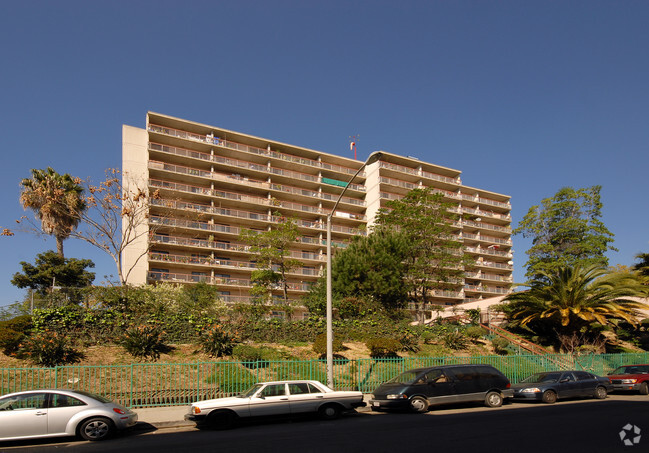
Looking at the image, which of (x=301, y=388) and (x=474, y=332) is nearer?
(x=301, y=388)

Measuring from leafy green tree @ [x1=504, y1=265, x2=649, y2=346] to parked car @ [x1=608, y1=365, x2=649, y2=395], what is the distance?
746 centimetres

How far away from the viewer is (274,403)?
41.6 feet

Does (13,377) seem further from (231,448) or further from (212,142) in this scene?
(212,142)

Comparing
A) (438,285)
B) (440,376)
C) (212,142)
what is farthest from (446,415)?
(212,142)

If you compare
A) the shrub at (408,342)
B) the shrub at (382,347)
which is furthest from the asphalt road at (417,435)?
the shrub at (408,342)

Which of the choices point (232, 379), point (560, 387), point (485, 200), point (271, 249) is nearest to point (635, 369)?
point (560, 387)

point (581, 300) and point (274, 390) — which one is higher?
point (581, 300)

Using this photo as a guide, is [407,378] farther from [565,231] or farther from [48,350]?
[565,231]

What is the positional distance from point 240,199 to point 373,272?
28956 mm

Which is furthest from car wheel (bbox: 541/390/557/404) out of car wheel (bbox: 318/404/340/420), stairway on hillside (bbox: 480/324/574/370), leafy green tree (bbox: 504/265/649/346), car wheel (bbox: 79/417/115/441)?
car wheel (bbox: 79/417/115/441)

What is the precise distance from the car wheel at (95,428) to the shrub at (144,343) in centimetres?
948

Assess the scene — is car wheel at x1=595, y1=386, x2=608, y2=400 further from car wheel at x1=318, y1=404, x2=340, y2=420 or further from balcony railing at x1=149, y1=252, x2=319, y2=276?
balcony railing at x1=149, y1=252, x2=319, y2=276

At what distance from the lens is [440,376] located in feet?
50.2

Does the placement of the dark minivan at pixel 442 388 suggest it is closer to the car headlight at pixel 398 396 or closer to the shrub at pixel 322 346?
the car headlight at pixel 398 396
